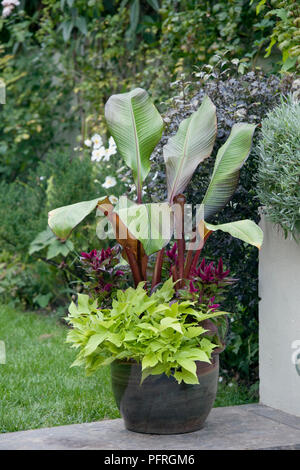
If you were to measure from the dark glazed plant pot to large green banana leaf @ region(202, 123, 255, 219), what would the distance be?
79 centimetres

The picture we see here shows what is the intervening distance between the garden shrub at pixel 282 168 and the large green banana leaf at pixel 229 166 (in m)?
0.09

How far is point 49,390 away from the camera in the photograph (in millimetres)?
3506

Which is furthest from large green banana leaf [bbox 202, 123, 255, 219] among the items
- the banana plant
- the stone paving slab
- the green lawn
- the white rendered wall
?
the green lawn

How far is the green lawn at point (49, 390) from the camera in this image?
3.11 metres

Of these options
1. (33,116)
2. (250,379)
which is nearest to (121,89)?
(33,116)

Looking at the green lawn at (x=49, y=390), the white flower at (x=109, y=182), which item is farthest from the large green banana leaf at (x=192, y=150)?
the white flower at (x=109, y=182)

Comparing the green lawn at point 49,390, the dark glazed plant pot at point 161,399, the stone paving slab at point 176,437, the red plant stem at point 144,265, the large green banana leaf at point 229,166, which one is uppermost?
the large green banana leaf at point 229,166

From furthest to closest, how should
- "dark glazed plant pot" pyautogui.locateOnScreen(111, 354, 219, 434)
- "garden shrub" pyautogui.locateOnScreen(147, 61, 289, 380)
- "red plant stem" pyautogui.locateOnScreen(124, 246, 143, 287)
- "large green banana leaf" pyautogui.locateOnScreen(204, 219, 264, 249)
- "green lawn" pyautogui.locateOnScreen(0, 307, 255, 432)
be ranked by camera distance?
1. "garden shrub" pyautogui.locateOnScreen(147, 61, 289, 380)
2. "green lawn" pyautogui.locateOnScreen(0, 307, 255, 432)
3. "red plant stem" pyautogui.locateOnScreen(124, 246, 143, 287)
4. "dark glazed plant pot" pyautogui.locateOnScreen(111, 354, 219, 434)
5. "large green banana leaf" pyautogui.locateOnScreen(204, 219, 264, 249)

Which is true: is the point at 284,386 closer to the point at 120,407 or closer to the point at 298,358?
the point at 298,358

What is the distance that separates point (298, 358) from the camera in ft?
9.60

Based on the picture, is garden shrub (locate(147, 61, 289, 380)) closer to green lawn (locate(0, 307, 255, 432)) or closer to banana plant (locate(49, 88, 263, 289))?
banana plant (locate(49, 88, 263, 289))

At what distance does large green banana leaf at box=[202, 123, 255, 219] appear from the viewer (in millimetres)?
2859

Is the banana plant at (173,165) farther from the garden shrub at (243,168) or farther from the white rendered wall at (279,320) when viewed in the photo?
the white rendered wall at (279,320)

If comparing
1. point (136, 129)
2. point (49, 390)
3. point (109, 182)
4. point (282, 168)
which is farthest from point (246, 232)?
point (109, 182)
